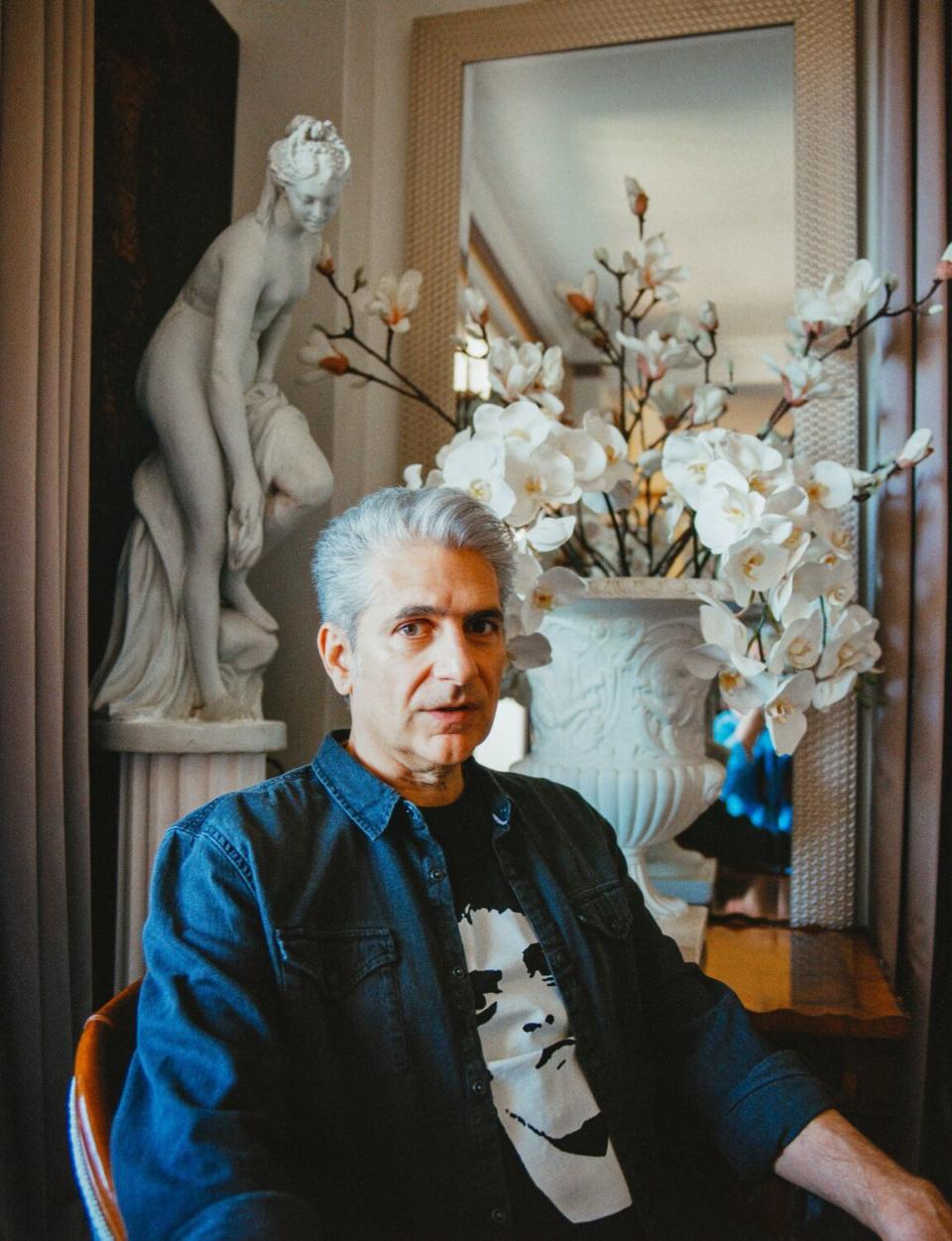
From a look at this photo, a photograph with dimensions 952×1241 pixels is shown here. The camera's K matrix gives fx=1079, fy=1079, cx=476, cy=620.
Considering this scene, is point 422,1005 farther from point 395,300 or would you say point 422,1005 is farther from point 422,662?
point 395,300

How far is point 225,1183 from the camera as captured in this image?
0.83 meters

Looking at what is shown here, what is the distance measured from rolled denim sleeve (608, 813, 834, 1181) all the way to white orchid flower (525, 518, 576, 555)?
1.52 feet

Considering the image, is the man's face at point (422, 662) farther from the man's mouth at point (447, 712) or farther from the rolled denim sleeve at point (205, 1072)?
the rolled denim sleeve at point (205, 1072)

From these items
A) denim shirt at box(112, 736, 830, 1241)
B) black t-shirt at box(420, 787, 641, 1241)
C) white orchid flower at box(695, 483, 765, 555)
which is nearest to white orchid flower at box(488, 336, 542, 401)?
white orchid flower at box(695, 483, 765, 555)

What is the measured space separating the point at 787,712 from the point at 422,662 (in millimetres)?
665

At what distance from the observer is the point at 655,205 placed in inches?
91.9

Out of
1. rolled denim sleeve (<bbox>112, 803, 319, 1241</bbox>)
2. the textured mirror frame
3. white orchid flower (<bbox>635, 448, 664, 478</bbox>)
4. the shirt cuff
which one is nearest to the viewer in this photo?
rolled denim sleeve (<bbox>112, 803, 319, 1241</bbox>)

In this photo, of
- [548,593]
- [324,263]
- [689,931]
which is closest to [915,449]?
[548,593]

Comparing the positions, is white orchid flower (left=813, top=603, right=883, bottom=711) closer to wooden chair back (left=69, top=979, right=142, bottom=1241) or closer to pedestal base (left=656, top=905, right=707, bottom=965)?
pedestal base (left=656, top=905, right=707, bottom=965)

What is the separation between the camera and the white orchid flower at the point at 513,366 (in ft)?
5.79

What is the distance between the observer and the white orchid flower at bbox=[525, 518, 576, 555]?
60.5 inches

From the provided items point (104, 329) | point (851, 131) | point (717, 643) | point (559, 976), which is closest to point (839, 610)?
point (717, 643)

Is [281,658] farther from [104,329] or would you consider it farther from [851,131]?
[851,131]

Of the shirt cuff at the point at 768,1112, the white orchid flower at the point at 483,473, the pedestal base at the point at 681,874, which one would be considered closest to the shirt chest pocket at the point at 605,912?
the shirt cuff at the point at 768,1112
